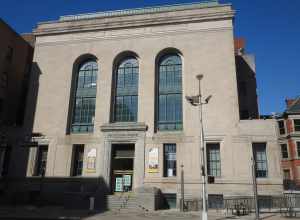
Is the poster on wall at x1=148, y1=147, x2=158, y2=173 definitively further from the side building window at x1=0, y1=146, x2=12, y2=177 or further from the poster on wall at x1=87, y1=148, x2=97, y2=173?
the side building window at x1=0, y1=146, x2=12, y2=177

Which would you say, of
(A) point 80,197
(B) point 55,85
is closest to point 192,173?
(A) point 80,197

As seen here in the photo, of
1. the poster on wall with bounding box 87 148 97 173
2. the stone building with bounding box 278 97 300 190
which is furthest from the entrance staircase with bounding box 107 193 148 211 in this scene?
the stone building with bounding box 278 97 300 190

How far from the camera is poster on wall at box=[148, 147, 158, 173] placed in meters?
28.4

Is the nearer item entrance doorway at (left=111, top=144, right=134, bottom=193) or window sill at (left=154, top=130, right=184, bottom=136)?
window sill at (left=154, top=130, right=184, bottom=136)

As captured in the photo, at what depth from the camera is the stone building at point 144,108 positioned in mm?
27703

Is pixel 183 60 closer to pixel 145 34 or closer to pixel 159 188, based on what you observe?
pixel 145 34

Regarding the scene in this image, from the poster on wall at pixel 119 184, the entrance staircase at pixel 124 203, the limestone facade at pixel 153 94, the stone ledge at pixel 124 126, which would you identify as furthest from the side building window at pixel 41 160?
the entrance staircase at pixel 124 203

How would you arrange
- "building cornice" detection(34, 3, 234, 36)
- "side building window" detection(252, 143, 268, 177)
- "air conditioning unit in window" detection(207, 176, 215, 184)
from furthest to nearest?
1. "building cornice" detection(34, 3, 234, 36)
2. "side building window" detection(252, 143, 268, 177)
3. "air conditioning unit in window" detection(207, 176, 215, 184)

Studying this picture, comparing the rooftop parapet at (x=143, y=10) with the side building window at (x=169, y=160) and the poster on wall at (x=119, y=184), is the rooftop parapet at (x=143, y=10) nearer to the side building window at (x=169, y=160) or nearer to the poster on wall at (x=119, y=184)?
the side building window at (x=169, y=160)

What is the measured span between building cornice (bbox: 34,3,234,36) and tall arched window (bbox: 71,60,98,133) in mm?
4599

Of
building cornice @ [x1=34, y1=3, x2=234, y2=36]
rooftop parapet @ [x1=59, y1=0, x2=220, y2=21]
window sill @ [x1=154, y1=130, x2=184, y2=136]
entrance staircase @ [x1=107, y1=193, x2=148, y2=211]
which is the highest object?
rooftop parapet @ [x1=59, y1=0, x2=220, y2=21]

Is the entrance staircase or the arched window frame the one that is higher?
the arched window frame

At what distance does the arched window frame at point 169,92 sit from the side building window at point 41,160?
12.8m

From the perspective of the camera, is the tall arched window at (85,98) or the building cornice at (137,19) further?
the tall arched window at (85,98)
